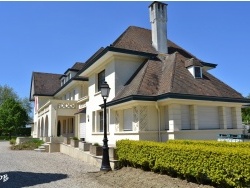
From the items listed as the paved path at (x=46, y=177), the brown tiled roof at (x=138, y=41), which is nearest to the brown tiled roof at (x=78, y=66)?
the brown tiled roof at (x=138, y=41)

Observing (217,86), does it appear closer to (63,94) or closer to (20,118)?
(63,94)

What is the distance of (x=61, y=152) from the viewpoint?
69.6 feet

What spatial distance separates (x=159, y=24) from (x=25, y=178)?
13412mm

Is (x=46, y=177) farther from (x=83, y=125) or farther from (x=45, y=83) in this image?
(x=45, y=83)

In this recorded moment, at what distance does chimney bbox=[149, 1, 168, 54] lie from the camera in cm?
1850

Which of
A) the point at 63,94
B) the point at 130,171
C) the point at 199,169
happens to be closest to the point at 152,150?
the point at 130,171

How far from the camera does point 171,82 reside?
13.9 metres

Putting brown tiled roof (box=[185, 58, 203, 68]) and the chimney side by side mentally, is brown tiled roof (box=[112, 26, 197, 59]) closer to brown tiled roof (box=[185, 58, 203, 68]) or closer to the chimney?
the chimney

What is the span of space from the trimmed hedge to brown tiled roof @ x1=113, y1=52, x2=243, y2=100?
12.5 ft

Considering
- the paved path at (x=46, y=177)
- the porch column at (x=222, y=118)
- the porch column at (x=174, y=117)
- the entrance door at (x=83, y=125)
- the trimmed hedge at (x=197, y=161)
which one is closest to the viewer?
the trimmed hedge at (x=197, y=161)

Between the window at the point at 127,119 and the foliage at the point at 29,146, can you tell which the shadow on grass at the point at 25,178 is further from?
the foliage at the point at 29,146

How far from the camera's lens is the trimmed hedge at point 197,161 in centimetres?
661

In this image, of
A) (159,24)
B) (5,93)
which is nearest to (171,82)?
(159,24)

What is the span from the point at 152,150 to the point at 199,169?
2.51m
